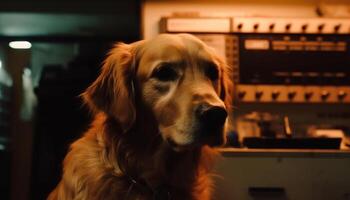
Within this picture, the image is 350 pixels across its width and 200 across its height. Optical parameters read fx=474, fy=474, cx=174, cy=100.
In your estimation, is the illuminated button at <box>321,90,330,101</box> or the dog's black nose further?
the illuminated button at <box>321,90,330,101</box>

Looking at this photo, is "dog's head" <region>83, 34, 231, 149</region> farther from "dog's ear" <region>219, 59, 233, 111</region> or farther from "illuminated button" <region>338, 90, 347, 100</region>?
"illuminated button" <region>338, 90, 347, 100</region>

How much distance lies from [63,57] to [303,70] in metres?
1.52

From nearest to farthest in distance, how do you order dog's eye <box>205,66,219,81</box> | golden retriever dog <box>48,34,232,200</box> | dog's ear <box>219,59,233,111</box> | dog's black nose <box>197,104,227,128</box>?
1. dog's black nose <box>197,104,227,128</box>
2. golden retriever dog <box>48,34,232,200</box>
3. dog's eye <box>205,66,219,81</box>
4. dog's ear <box>219,59,233,111</box>

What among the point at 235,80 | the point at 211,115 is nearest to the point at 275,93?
the point at 235,80

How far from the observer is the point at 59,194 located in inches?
51.8

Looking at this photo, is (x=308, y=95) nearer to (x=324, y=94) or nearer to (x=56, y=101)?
(x=324, y=94)

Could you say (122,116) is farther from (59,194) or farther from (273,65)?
(273,65)

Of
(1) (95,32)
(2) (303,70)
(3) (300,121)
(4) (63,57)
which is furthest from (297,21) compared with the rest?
(4) (63,57)

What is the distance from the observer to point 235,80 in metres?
2.37

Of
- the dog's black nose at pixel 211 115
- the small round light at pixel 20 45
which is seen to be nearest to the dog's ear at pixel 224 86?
the dog's black nose at pixel 211 115

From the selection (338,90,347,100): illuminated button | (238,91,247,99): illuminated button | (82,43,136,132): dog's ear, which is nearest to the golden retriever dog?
(82,43,136,132): dog's ear

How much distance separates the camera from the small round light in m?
3.05

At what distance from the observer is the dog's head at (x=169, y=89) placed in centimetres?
114

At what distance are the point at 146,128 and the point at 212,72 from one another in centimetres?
24
